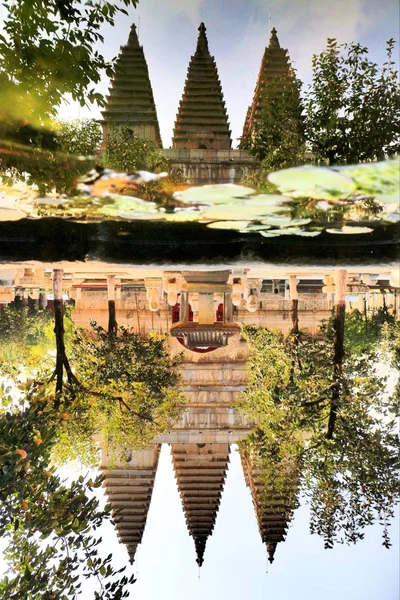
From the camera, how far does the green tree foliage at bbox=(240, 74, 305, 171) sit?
85.3 inches

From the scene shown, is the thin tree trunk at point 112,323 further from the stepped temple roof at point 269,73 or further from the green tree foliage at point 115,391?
the stepped temple roof at point 269,73

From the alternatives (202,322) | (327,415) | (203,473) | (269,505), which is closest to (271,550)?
A: (269,505)

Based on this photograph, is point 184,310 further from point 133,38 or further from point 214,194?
point 133,38

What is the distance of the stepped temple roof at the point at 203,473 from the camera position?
2881mm

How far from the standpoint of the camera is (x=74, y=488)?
2662 mm

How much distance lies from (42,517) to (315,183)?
6.95 ft

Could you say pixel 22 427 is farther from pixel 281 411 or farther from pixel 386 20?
pixel 386 20

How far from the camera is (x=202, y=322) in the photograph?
259 centimetres

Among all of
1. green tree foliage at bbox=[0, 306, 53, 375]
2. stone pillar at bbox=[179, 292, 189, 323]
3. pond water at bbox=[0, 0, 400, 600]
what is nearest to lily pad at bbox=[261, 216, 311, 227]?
pond water at bbox=[0, 0, 400, 600]

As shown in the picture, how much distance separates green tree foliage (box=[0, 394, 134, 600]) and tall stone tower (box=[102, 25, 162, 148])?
4.80ft

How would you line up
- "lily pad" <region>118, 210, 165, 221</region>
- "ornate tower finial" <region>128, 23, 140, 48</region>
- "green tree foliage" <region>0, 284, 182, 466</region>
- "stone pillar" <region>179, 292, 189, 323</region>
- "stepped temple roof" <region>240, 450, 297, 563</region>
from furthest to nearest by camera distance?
"stepped temple roof" <region>240, 450, 297, 563</region>, "green tree foliage" <region>0, 284, 182, 466</region>, "stone pillar" <region>179, 292, 189, 323</region>, "ornate tower finial" <region>128, 23, 140, 48</region>, "lily pad" <region>118, 210, 165, 221</region>

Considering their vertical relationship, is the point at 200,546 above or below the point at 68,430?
below

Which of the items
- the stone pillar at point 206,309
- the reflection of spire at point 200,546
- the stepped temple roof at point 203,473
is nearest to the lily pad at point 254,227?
the stone pillar at point 206,309

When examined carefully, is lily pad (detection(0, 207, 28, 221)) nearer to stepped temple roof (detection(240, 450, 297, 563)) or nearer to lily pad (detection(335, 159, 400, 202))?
lily pad (detection(335, 159, 400, 202))
